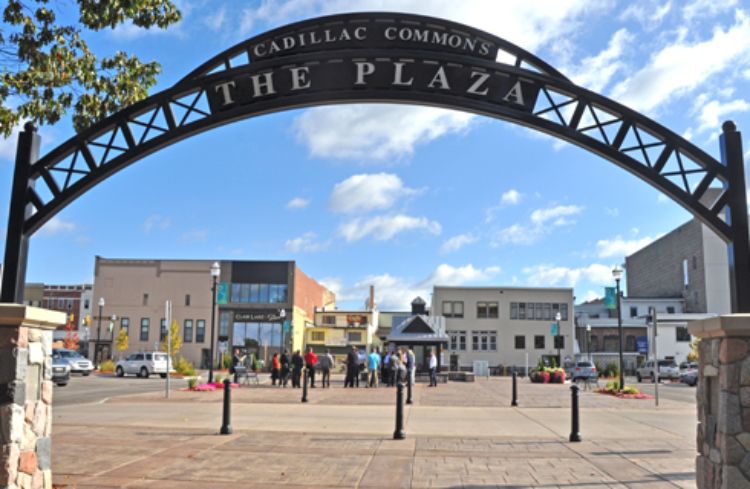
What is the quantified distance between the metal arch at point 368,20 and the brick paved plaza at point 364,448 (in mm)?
5410

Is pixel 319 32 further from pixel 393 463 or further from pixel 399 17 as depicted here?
pixel 393 463

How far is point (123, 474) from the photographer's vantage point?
8.85 m

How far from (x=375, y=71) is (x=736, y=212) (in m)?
5.11

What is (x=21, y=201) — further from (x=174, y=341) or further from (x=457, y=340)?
(x=457, y=340)

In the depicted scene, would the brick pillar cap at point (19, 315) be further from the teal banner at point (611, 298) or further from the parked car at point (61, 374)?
the teal banner at point (611, 298)

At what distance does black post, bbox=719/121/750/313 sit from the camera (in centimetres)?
855

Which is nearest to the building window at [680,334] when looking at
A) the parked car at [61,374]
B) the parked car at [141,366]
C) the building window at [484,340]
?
the building window at [484,340]

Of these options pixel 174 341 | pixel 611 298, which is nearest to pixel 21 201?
pixel 611 298

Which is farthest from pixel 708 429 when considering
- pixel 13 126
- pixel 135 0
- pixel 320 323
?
pixel 320 323

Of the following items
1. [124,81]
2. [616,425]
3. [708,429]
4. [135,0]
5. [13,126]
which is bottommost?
[616,425]

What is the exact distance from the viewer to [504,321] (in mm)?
68750

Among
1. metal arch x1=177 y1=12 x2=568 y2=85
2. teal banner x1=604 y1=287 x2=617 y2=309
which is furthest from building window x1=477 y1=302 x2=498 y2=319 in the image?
metal arch x1=177 y1=12 x2=568 y2=85

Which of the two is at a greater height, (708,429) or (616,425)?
(708,429)

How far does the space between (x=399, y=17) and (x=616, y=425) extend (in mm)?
10270
